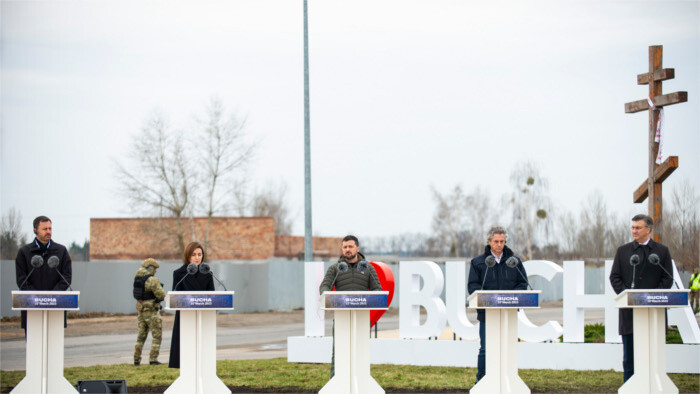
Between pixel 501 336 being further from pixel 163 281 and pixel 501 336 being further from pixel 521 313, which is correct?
pixel 163 281

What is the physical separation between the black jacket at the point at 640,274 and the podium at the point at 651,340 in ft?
1.57

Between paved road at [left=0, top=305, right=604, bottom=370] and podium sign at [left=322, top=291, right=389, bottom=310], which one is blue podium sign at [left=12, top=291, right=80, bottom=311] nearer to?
podium sign at [left=322, top=291, right=389, bottom=310]

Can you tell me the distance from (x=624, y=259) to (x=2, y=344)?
1740cm

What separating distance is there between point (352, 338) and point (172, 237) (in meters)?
39.8

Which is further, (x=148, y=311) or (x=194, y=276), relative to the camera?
(x=148, y=311)

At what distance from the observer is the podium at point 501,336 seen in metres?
9.91

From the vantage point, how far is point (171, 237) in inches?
1895

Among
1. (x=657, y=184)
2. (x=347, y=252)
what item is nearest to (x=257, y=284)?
(x=657, y=184)

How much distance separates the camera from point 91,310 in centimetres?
3422

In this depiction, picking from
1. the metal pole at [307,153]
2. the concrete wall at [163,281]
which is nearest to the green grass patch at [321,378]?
the metal pole at [307,153]

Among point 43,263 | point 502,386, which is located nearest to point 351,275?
point 502,386

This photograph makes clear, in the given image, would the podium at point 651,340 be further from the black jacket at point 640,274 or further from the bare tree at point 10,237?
the bare tree at point 10,237

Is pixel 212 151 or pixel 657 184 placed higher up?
pixel 212 151

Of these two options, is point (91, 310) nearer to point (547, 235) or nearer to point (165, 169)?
point (165, 169)
